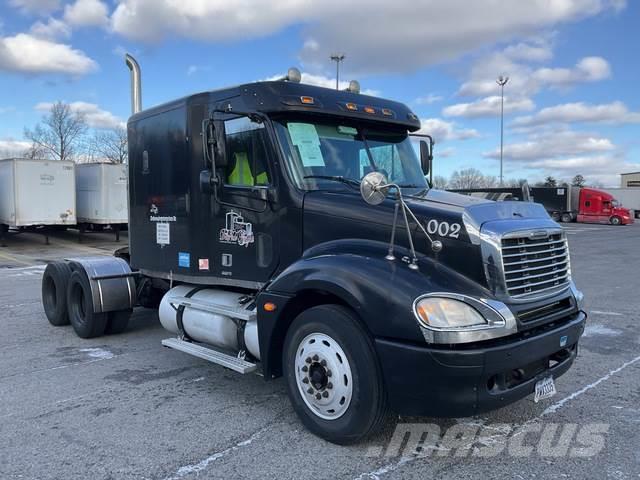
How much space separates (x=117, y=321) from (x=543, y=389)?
5432mm

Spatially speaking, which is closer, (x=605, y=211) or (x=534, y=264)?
(x=534, y=264)

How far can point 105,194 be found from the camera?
76.0 feet

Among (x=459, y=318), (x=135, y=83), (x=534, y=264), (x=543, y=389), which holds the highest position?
(x=135, y=83)

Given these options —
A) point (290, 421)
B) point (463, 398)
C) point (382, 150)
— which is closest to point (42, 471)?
point (290, 421)

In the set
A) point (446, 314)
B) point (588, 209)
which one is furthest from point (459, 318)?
point (588, 209)

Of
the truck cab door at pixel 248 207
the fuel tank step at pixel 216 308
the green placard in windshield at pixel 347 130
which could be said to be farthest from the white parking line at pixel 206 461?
the green placard in windshield at pixel 347 130

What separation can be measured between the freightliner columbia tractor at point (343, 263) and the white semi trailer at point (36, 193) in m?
17.4

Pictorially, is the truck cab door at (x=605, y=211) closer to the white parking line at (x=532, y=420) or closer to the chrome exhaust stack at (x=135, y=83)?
the white parking line at (x=532, y=420)

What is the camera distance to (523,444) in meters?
4.03

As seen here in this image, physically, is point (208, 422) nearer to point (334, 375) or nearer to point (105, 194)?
point (334, 375)

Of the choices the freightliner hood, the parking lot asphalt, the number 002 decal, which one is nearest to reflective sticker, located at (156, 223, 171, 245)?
the parking lot asphalt

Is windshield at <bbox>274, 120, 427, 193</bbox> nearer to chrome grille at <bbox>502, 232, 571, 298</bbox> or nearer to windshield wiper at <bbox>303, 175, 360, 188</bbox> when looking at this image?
windshield wiper at <bbox>303, 175, 360, 188</bbox>

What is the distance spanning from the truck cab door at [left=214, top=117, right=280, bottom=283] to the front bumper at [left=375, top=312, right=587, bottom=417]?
168cm

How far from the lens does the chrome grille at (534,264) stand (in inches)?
151
